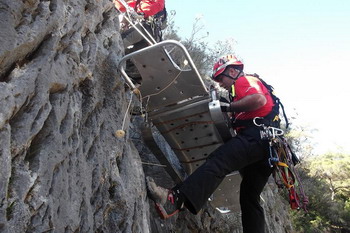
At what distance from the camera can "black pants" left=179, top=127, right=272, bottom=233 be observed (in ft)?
12.8

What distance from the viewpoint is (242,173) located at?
502 centimetres

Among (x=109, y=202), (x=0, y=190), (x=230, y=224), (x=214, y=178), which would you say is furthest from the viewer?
(x=230, y=224)

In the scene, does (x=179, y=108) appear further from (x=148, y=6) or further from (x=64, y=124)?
(x=148, y=6)

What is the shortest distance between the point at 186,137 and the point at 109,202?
1934mm

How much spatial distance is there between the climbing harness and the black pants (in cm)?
10

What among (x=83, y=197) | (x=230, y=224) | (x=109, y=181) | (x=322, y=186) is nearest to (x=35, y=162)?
(x=83, y=197)

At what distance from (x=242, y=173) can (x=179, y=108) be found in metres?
1.38

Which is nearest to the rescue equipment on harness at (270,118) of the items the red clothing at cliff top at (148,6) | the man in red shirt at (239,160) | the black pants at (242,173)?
the man in red shirt at (239,160)

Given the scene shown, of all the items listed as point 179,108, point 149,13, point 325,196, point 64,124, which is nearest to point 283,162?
point 179,108

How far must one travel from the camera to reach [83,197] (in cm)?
278

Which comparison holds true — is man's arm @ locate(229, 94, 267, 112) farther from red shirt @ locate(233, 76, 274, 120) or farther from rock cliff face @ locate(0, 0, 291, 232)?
rock cliff face @ locate(0, 0, 291, 232)

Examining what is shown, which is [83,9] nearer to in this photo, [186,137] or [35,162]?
[35,162]

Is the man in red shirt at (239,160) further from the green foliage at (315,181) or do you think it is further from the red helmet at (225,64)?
the green foliage at (315,181)

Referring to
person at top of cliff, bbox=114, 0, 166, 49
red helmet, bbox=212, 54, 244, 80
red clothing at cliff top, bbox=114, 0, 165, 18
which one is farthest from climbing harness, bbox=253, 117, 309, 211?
red clothing at cliff top, bbox=114, 0, 165, 18
